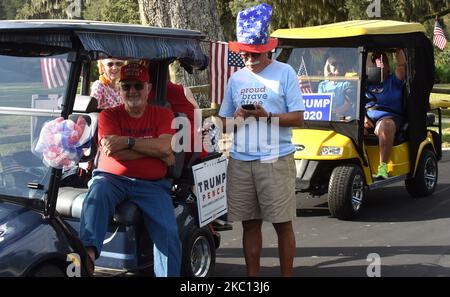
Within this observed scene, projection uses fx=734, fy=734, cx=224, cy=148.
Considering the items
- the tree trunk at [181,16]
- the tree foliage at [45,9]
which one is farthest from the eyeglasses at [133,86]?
the tree foliage at [45,9]

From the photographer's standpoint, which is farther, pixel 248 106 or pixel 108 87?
pixel 108 87

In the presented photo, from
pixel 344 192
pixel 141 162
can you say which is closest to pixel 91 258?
pixel 141 162

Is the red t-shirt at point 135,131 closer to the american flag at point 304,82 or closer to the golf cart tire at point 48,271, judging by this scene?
the golf cart tire at point 48,271

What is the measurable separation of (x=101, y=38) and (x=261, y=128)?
122cm

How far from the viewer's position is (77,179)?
17.4 feet

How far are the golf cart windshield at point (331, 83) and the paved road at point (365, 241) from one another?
1.11 meters

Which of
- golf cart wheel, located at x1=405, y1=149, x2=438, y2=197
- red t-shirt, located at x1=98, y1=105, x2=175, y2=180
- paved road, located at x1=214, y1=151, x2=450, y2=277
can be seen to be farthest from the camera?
golf cart wheel, located at x1=405, y1=149, x2=438, y2=197

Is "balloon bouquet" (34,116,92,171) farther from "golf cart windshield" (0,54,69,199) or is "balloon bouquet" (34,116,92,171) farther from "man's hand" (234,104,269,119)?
"man's hand" (234,104,269,119)

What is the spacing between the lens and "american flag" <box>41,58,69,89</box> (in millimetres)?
4129

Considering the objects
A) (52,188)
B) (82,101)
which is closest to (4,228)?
(52,188)

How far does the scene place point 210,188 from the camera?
17.3 ft

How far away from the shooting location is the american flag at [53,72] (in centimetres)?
413

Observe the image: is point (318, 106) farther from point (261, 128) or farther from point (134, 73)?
point (134, 73)

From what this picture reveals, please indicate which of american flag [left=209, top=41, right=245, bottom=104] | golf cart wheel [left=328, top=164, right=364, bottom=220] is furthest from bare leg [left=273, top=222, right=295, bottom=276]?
american flag [left=209, top=41, right=245, bottom=104]
